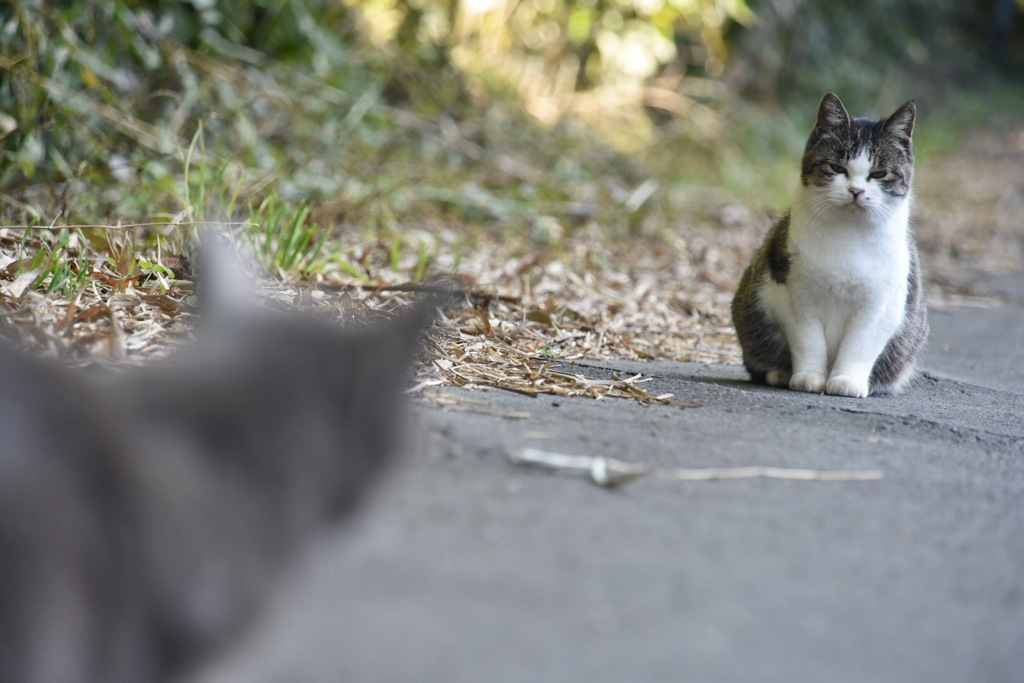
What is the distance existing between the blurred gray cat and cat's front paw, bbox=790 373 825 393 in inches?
64.9

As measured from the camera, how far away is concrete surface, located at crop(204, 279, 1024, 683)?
135 cm

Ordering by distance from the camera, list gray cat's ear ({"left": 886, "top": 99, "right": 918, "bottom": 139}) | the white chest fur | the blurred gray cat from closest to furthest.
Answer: the blurred gray cat, the white chest fur, gray cat's ear ({"left": 886, "top": 99, "right": 918, "bottom": 139})

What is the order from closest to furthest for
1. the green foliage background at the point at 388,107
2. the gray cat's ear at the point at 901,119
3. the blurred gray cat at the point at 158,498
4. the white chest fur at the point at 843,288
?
the blurred gray cat at the point at 158,498 → the white chest fur at the point at 843,288 → the gray cat's ear at the point at 901,119 → the green foliage background at the point at 388,107

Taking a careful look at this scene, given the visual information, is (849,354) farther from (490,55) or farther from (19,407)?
(490,55)

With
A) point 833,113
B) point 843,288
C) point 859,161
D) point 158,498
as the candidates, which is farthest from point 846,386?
point 158,498

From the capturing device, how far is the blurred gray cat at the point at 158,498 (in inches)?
51.2

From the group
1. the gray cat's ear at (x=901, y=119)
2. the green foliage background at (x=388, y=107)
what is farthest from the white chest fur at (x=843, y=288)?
the green foliage background at (x=388, y=107)

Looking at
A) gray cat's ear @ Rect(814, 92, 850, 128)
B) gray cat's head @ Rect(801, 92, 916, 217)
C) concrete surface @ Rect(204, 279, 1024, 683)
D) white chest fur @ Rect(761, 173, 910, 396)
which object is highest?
gray cat's ear @ Rect(814, 92, 850, 128)

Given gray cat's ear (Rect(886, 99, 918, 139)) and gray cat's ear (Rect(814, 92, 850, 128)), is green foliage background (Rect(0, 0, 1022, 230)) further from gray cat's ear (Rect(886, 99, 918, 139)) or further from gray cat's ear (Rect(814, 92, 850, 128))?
gray cat's ear (Rect(886, 99, 918, 139))

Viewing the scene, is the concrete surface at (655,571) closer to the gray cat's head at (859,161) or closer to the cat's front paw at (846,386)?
the cat's front paw at (846,386)

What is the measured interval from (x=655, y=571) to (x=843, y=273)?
1535 millimetres

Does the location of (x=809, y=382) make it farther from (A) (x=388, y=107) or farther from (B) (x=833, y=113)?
(A) (x=388, y=107)

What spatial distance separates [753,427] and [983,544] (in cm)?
61

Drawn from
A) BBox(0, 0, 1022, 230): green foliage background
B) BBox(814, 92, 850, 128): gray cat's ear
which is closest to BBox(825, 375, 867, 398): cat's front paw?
BBox(814, 92, 850, 128): gray cat's ear
